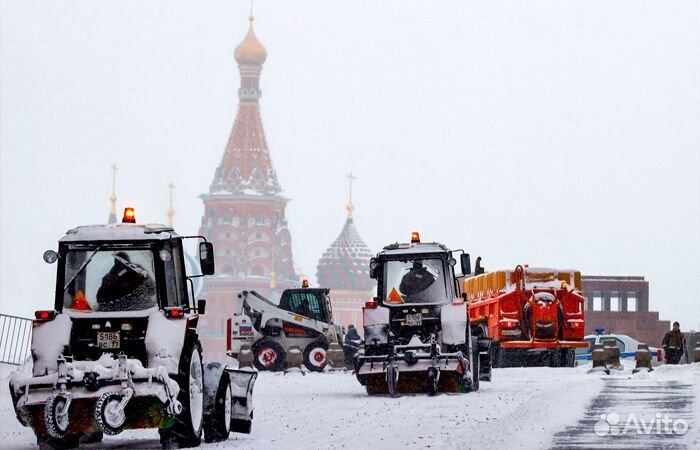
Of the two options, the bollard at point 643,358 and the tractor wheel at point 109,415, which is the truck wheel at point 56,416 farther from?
the bollard at point 643,358

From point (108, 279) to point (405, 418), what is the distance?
490 cm

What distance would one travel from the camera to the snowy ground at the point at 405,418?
1628 cm

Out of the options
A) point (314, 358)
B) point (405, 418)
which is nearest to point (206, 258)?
point (405, 418)

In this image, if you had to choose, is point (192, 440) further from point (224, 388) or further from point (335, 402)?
point (335, 402)

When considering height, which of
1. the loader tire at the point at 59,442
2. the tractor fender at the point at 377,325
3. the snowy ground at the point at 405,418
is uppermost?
the tractor fender at the point at 377,325

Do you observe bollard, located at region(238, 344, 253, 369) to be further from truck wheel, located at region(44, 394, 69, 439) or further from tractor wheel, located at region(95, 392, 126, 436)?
tractor wheel, located at region(95, 392, 126, 436)

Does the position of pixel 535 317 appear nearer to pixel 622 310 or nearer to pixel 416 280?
pixel 416 280

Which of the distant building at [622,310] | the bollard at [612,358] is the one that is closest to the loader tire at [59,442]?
the bollard at [612,358]

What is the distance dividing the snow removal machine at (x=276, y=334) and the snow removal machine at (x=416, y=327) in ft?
45.6

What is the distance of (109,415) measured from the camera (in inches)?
592

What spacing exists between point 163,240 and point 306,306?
26474mm

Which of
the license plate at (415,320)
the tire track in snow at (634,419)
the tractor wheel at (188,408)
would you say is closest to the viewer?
the tire track in snow at (634,419)

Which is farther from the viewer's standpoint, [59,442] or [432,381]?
[432,381]

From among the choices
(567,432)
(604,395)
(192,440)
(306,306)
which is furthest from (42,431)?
(306,306)
